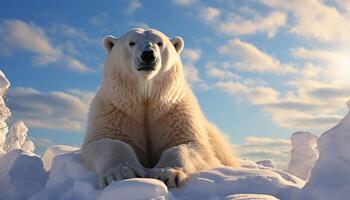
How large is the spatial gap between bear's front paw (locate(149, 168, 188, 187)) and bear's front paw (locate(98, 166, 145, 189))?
6.0 inches

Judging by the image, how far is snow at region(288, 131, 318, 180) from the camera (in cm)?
1631

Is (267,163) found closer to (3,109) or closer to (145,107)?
(3,109)

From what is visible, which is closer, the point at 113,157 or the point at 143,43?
the point at 113,157

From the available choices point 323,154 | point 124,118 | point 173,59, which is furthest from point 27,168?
point 323,154

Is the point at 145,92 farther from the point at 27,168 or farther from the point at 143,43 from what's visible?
the point at 27,168

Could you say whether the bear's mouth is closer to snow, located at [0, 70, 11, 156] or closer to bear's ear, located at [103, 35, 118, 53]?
bear's ear, located at [103, 35, 118, 53]

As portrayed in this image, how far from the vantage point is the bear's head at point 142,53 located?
5199 mm

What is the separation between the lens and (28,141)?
15.2 m

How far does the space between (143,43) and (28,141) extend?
1118 cm

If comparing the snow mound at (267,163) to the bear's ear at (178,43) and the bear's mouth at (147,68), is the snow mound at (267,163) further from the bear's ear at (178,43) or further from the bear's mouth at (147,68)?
the bear's mouth at (147,68)

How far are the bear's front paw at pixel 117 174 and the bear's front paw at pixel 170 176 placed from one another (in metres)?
0.15

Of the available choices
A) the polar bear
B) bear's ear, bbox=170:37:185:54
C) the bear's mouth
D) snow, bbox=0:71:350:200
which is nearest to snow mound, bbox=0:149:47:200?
snow, bbox=0:71:350:200

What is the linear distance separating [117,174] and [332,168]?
2.01 m

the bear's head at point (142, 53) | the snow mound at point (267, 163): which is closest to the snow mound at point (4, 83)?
the bear's head at point (142, 53)
